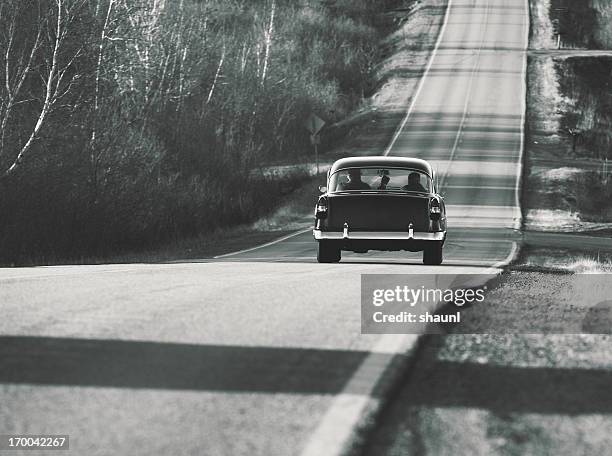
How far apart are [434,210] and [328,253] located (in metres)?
1.96

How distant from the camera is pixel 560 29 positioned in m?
77.1

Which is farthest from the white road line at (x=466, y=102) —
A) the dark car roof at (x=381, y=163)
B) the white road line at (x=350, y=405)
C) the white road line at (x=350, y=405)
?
the white road line at (x=350, y=405)

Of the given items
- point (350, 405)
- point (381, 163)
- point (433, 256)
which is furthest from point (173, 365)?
point (381, 163)

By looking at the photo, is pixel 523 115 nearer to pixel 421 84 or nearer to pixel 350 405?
pixel 421 84

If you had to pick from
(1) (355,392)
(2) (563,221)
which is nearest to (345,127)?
(2) (563,221)

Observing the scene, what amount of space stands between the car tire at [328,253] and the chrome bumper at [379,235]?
610 millimetres

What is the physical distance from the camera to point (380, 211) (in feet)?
53.5

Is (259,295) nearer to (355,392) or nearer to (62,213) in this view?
(355,392)

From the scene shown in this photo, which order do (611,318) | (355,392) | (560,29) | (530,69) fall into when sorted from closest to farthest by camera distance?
(355,392) < (611,318) < (530,69) < (560,29)

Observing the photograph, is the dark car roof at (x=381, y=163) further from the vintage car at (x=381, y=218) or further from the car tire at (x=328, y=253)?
the car tire at (x=328, y=253)

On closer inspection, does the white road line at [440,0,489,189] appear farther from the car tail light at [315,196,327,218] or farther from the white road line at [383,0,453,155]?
the car tail light at [315,196,327,218]

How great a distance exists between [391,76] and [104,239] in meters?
40.7

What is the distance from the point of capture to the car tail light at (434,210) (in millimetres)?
16375

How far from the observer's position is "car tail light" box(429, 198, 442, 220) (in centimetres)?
1638
